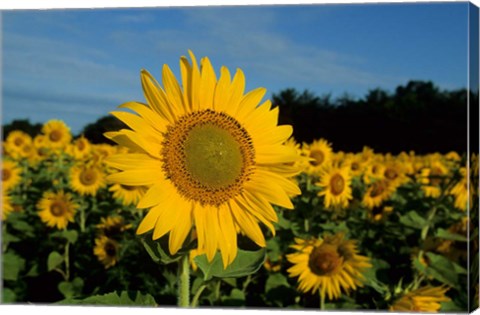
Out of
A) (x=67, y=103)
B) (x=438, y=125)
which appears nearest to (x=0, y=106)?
(x=67, y=103)

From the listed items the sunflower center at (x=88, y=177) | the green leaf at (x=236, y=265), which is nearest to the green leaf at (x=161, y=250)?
the green leaf at (x=236, y=265)

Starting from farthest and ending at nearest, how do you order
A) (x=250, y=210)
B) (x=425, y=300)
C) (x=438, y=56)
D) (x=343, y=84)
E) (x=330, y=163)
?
1. (x=330, y=163)
2. (x=343, y=84)
3. (x=438, y=56)
4. (x=425, y=300)
5. (x=250, y=210)

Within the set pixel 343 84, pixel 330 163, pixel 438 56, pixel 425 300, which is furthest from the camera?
pixel 330 163

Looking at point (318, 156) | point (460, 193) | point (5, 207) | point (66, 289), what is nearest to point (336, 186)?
point (318, 156)

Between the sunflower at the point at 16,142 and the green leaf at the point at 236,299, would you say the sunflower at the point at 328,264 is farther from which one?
the sunflower at the point at 16,142

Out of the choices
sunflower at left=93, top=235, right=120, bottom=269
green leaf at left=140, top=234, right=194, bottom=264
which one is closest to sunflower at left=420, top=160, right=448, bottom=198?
sunflower at left=93, top=235, right=120, bottom=269

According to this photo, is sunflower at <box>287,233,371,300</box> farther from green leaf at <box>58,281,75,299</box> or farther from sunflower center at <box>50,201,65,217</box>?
sunflower center at <box>50,201,65,217</box>

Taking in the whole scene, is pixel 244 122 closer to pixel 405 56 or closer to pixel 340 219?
pixel 405 56
